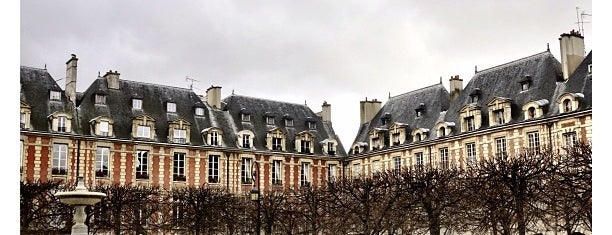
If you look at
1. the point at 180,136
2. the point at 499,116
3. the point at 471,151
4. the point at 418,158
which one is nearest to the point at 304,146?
the point at 418,158

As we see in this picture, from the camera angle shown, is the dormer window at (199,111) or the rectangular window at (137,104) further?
the dormer window at (199,111)

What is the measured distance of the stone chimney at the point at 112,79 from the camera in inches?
1185

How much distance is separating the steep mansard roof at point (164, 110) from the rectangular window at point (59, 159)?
0.87m

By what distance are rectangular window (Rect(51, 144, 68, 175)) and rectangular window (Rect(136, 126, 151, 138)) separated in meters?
3.01

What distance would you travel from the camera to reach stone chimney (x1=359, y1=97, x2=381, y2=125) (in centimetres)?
3519

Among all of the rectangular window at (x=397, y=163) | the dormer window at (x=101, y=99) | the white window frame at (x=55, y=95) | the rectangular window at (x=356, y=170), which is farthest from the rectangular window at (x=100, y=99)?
the rectangular window at (x=397, y=163)

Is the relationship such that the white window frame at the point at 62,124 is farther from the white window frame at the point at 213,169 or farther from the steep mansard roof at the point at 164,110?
the white window frame at the point at 213,169

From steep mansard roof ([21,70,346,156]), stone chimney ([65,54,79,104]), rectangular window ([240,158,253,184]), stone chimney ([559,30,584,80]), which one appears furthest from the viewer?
rectangular window ([240,158,253,184])

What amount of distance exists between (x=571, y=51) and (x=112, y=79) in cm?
1836

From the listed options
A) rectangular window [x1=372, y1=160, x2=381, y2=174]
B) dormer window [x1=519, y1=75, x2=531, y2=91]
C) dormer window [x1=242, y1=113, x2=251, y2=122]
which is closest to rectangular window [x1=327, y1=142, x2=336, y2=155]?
rectangular window [x1=372, y1=160, x2=381, y2=174]

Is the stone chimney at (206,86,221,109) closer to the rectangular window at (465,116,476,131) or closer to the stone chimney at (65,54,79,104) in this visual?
the stone chimney at (65,54,79,104)

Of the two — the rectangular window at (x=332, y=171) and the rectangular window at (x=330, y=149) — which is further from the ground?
the rectangular window at (x=330, y=149)
